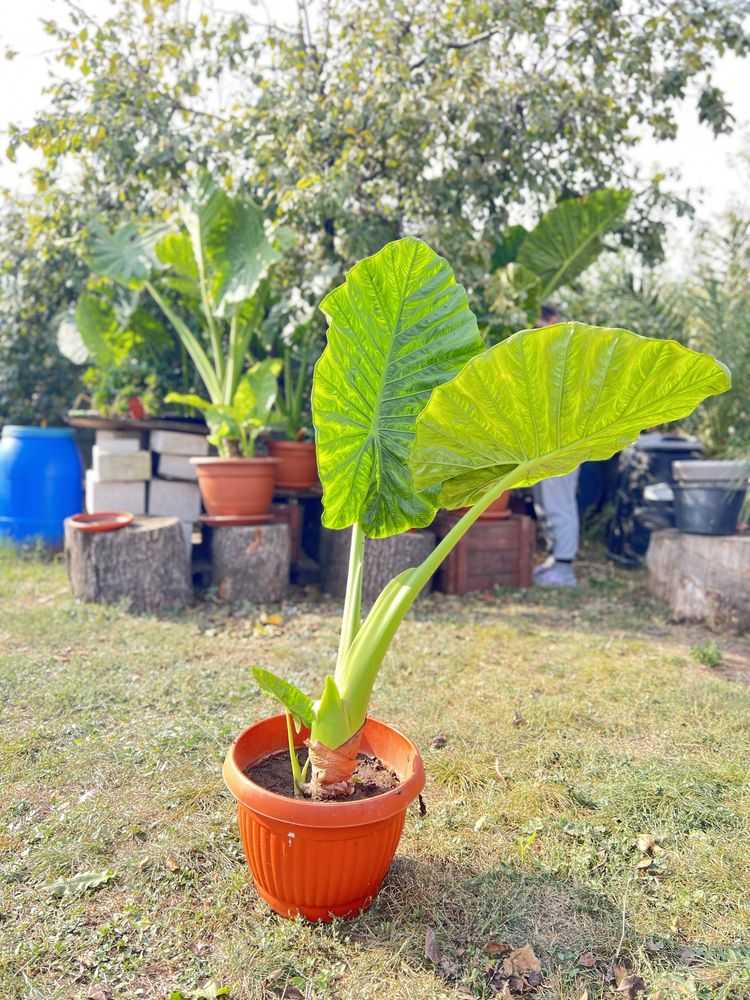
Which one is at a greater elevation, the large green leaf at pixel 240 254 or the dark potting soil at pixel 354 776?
the large green leaf at pixel 240 254

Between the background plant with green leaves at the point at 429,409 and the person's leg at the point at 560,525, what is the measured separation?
325 cm

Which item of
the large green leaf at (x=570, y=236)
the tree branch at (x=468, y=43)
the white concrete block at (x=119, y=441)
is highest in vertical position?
the tree branch at (x=468, y=43)

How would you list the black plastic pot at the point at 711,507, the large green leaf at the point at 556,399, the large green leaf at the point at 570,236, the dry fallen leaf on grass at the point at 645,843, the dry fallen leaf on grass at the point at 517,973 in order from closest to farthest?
the large green leaf at the point at 556,399 → the dry fallen leaf on grass at the point at 517,973 → the dry fallen leaf on grass at the point at 645,843 → the black plastic pot at the point at 711,507 → the large green leaf at the point at 570,236

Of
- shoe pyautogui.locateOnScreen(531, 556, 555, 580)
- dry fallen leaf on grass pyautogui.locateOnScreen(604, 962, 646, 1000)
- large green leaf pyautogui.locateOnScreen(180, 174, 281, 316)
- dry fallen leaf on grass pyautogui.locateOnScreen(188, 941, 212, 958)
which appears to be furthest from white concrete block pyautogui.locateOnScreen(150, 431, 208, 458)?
dry fallen leaf on grass pyautogui.locateOnScreen(604, 962, 646, 1000)

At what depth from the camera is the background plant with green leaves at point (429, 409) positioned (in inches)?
56.0

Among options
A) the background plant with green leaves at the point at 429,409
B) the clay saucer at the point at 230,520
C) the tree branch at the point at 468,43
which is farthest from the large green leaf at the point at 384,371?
the tree branch at the point at 468,43

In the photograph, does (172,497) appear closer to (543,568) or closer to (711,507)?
(543,568)

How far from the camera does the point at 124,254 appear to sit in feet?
15.8

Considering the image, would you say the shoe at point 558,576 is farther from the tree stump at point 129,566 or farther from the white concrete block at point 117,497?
the white concrete block at point 117,497

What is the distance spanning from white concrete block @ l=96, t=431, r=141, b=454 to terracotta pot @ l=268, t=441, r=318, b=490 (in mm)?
931

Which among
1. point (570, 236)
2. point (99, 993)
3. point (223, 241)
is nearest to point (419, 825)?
point (99, 993)

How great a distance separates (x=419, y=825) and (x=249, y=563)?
2449 millimetres

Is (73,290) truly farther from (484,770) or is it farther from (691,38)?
(484,770)

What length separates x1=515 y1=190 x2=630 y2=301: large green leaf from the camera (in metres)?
4.98
